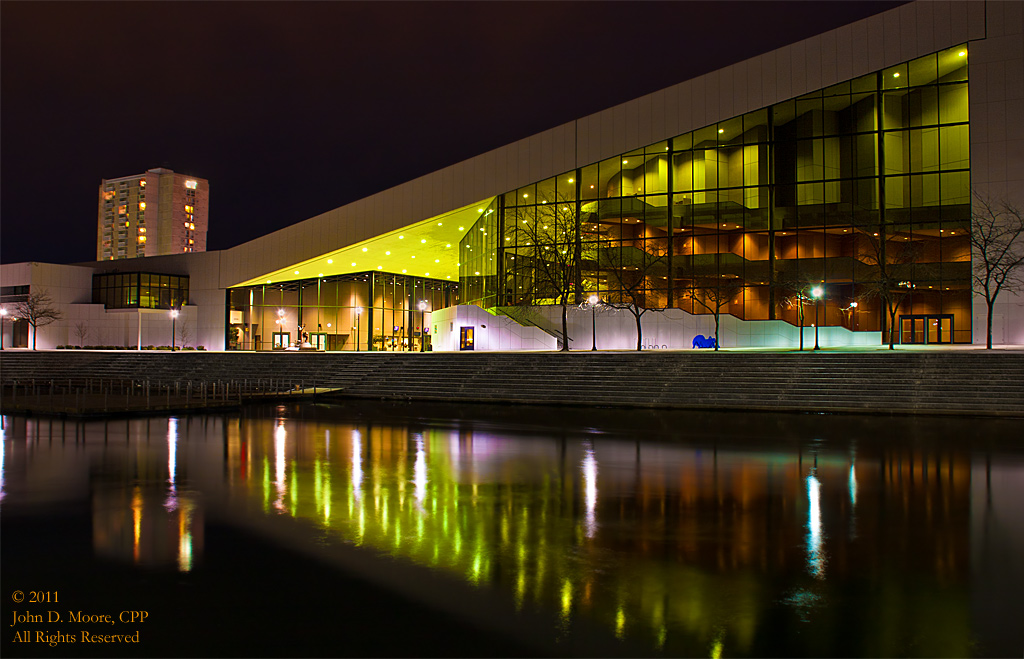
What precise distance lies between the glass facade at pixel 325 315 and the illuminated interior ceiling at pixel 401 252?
0.92 metres

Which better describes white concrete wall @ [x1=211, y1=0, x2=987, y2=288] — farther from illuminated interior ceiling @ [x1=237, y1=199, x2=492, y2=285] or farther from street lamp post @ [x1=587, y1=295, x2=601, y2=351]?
street lamp post @ [x1=587, y1=295, x2=601, y2=351]

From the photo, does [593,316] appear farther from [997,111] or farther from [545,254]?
[997,111]

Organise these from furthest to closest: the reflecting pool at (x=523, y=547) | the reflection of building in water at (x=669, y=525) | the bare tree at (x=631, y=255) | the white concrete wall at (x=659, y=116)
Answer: the bare tree at (x=631, y=255)
the white concrete wall at (x=659, y=116)
the reflection of building in water at (x=669, y=525)
the reflecting pool at (x=523, y=547)

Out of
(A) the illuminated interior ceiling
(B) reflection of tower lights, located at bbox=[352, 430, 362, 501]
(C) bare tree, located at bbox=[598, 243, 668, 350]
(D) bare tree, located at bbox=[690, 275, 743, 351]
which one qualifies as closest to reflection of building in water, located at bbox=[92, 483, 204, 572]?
(B) reflection of tower lights, located at bbox=[352, 430, 362, 501]

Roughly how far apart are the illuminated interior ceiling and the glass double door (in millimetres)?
27420

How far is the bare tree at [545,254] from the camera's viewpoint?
44.9 m

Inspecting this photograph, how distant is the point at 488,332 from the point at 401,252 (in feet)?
37.9

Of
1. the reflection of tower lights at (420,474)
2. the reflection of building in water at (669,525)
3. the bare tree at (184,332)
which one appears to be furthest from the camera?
the bare tree at (184,332)

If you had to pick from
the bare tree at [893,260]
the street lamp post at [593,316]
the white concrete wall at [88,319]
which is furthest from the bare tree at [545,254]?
the white concrete wall at [88,319]

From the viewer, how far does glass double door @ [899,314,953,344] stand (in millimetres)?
41406

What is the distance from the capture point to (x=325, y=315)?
55250 mm

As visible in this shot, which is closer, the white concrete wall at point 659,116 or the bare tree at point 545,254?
the white concrete wall at point 659,116

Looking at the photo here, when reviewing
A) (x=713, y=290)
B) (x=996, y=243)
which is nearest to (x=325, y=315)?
(x=713, y=290)

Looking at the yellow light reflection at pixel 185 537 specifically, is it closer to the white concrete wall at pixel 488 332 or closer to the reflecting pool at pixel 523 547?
the reflecting pool at pixel 523 547
